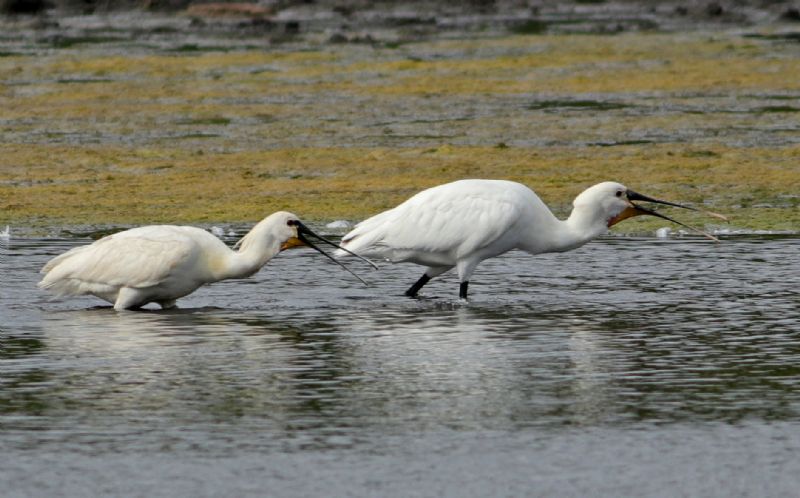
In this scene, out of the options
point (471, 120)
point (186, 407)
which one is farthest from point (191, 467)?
point (471, 120)

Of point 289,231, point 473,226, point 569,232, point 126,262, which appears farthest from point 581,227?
point 126,262

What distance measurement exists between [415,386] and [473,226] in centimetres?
335

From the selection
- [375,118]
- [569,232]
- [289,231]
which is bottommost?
[375,118]

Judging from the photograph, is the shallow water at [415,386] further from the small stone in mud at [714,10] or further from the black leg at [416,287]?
the small stone in mud at [714,10]

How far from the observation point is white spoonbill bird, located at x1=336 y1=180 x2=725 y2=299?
39.9 feet

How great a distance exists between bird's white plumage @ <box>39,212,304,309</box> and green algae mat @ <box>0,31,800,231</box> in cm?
500

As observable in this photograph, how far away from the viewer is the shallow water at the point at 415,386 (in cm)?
714

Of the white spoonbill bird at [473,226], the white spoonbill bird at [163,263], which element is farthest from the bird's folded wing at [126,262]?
the white spoonbill bird at [473,226]

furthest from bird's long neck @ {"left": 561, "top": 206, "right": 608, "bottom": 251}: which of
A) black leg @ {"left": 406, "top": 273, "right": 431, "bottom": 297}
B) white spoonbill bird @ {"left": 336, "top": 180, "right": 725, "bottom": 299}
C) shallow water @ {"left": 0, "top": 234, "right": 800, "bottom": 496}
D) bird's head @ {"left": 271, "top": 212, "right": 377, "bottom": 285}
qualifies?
bird's head @ {"left": 271, "top": 212, "right": 377, "bottom": 285}

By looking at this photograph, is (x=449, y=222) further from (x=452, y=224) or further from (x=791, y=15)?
(x=791, y=15)

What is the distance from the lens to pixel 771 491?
683cm

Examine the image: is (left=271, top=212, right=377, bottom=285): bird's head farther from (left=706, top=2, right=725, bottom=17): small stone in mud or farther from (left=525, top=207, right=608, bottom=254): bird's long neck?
(left=706, top=2, right=725, bottom=17): small stone in mud

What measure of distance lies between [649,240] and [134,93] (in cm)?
1434

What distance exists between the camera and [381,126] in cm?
2409
